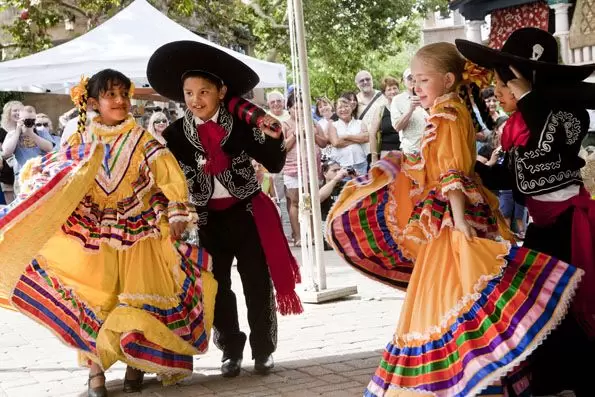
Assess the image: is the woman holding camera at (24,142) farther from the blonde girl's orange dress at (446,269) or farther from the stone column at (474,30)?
the stone column at (474,30)

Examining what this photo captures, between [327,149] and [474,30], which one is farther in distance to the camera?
[474,30]

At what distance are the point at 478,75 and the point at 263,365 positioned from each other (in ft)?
7.14

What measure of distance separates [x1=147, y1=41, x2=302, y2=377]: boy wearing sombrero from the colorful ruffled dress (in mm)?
229

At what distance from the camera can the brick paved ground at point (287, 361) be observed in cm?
536

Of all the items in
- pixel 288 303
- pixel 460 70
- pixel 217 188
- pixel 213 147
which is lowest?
pixel 288 303

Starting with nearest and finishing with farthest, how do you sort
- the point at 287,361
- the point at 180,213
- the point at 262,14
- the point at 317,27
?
the point at 180,213 → the point at 287,361 → the point at 262,14 → the point at 317,27

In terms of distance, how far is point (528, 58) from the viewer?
15.1ft

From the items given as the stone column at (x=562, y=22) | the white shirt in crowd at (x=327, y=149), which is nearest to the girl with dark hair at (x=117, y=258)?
the white shirt in crowd at (x=327, y=149)

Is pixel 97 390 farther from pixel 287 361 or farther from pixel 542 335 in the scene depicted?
pixel 542 335

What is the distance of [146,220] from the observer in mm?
5441

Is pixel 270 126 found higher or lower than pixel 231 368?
higher

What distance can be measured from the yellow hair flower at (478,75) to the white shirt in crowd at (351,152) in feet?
23.4

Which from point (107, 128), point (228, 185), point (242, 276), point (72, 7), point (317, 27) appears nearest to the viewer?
point (107, 128)

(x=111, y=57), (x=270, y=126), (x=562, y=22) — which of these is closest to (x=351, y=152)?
(x=111, y=57)
